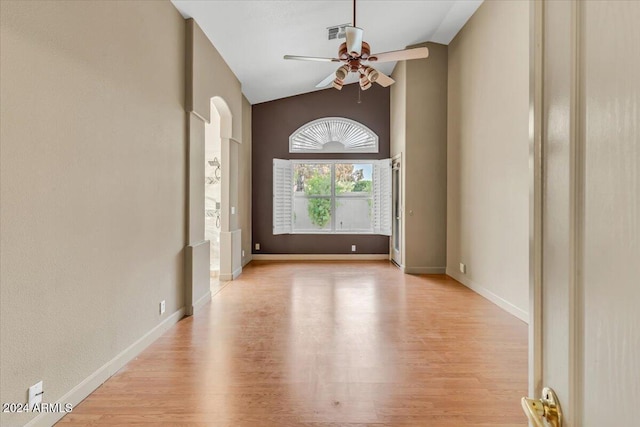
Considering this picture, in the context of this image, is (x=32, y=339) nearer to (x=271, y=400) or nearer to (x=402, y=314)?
(x=271, y=400)

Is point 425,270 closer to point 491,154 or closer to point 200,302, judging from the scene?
point 491,154

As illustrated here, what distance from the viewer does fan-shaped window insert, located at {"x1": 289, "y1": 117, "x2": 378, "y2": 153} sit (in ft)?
25.9

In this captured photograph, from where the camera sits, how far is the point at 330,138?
7969 mm

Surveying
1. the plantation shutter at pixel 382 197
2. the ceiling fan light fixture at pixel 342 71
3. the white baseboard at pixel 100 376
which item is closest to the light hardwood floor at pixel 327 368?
the white baseboard at pixel 100 376

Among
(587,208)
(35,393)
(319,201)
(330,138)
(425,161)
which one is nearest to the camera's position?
(587,208)

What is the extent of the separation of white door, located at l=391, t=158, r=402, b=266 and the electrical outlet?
225 inches

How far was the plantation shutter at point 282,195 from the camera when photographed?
25.2 feet

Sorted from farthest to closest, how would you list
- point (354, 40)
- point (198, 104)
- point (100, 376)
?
point (198, 104), point (354, 40), point (100, 376)

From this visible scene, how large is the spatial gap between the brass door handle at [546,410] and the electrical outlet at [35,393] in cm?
241

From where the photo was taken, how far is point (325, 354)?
2.97 m

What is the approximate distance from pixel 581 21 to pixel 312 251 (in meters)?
7.51

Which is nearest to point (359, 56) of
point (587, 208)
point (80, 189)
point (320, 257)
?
point (80, 189)

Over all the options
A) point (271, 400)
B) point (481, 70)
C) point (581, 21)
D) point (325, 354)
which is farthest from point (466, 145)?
point (581, 21)

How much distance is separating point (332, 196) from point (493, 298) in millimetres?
4320
